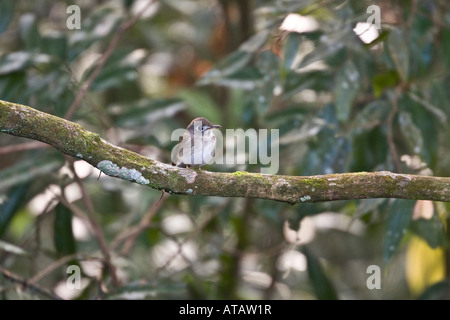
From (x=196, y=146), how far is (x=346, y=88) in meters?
1.13

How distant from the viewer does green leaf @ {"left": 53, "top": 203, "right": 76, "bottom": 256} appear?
4426 mm

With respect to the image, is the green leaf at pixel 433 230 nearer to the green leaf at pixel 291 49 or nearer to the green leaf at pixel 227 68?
the green leaf at pixel 291 49

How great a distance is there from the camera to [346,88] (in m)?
3.96

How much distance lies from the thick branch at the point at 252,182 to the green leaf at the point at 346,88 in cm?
100

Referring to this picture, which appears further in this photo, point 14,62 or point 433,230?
point 14,62

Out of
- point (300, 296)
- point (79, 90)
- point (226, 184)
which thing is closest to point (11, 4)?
point (79, 90)

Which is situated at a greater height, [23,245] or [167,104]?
[167,104]

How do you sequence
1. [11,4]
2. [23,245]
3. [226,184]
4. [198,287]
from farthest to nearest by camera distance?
1. [198,287]
2. [11,4]
3. [23,245]
4. [226,184]

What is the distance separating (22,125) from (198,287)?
276 centimetres

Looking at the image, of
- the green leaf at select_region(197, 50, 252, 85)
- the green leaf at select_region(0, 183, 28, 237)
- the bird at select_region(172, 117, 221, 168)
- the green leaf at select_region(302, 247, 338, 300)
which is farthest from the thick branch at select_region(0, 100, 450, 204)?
the green leaf at select_region(0, 183, 28, 237)

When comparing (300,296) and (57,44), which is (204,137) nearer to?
(57,44)

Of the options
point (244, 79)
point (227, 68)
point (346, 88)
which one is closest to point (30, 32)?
point (227, 68)

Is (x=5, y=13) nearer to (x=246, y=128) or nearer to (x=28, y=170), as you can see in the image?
(x=28, y=170)

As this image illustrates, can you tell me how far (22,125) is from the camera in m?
2.59
